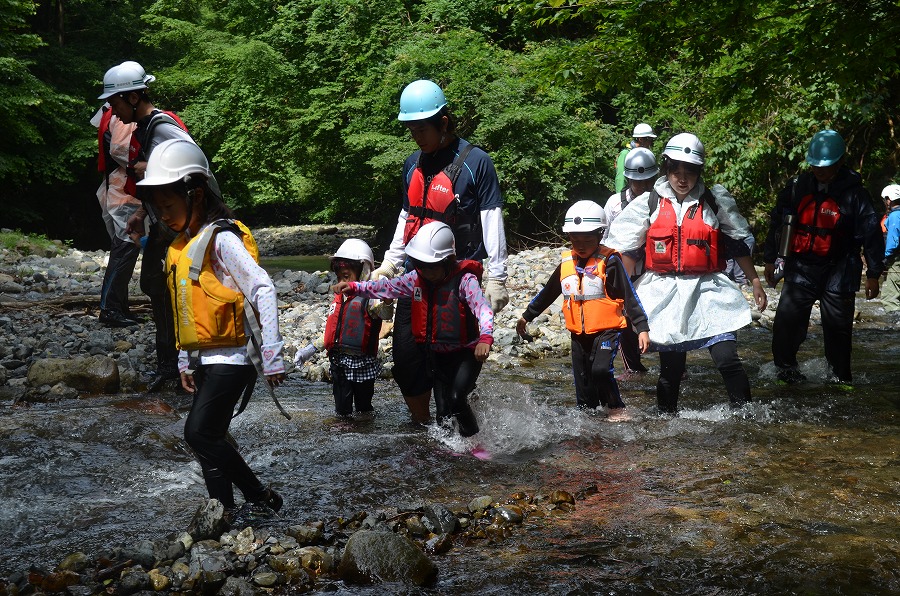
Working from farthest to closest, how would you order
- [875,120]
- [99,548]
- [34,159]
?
[34,159] → [875,120] → [99,548]

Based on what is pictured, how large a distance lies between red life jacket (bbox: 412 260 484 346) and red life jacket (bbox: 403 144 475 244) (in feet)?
1.02

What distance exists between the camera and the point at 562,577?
386 centimetres

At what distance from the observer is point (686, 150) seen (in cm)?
635

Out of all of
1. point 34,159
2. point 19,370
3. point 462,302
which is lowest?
point 19,370

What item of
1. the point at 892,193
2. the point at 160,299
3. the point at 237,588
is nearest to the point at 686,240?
the point at 237,588

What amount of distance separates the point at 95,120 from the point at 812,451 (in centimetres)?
636

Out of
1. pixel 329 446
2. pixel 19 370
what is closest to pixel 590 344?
pixel 329 446

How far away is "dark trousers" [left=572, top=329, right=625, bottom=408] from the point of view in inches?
259

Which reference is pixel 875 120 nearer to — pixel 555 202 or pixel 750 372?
pixel 555 202

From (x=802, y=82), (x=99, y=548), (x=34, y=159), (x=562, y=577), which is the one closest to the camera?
(x=562, y=577)

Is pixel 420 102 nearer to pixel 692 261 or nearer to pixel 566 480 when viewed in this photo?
pixel 692 261

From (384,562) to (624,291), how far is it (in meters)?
3.27

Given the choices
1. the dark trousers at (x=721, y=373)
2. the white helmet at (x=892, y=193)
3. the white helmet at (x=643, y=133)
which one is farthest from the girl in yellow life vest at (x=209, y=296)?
the white helmet at (x=892, y=193)

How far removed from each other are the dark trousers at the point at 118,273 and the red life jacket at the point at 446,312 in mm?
3423
